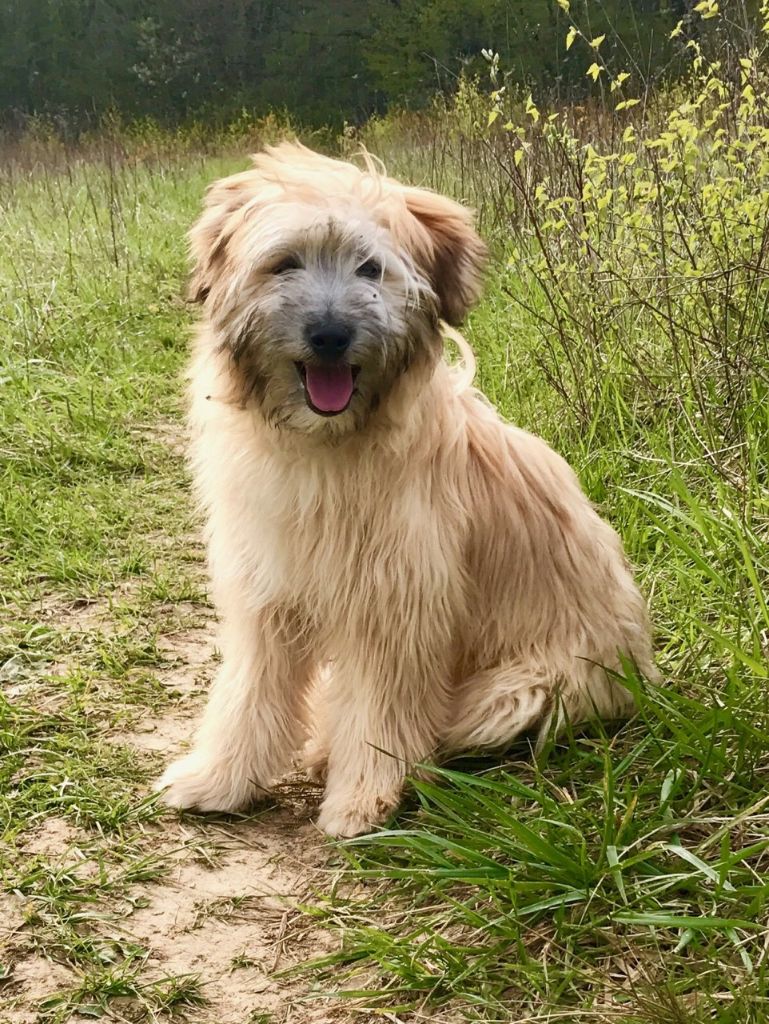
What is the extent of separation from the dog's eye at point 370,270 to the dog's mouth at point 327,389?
21cm

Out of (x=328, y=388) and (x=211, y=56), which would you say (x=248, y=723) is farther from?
(x=211, y=56)

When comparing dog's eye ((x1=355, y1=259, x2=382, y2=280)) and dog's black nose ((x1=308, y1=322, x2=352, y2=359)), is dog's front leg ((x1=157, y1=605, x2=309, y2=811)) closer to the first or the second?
dog's black nose ((x1=308, y1=322, x2=352, y2=359))

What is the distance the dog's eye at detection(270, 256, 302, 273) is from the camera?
228cm

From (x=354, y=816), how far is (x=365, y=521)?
27.5 inches

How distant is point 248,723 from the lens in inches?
101

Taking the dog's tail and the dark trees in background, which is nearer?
the dog's tail

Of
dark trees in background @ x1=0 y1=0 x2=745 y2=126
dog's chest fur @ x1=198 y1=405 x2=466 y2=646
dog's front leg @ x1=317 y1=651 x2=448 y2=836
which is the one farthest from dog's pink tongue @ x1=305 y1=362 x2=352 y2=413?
dark trees in background @ x1=0 y1=0 x2=745 y2=126

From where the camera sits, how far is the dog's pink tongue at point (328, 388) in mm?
2295

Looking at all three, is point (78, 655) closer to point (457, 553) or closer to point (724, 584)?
point (457, 553)

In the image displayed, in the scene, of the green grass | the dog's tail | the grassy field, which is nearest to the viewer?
the grassy field

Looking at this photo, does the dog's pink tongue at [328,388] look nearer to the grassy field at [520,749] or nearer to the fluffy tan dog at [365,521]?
the fluffy tan dog at [365,521]

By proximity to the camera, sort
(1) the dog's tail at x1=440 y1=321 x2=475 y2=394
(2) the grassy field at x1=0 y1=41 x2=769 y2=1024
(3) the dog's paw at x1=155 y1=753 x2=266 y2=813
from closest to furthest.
Answer: 1. (2) the grassy field at x1=0 y1=41 x2=769 y2=1024
2. (3) the dog's paw at x1=155 y1=753 x2=266 y2=813
3. (1) the dog's tail at x1=440 y1=321 x2=475 y2=394

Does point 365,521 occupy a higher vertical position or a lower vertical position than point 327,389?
lower

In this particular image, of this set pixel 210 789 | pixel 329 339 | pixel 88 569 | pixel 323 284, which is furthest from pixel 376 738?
pixel 88 569
